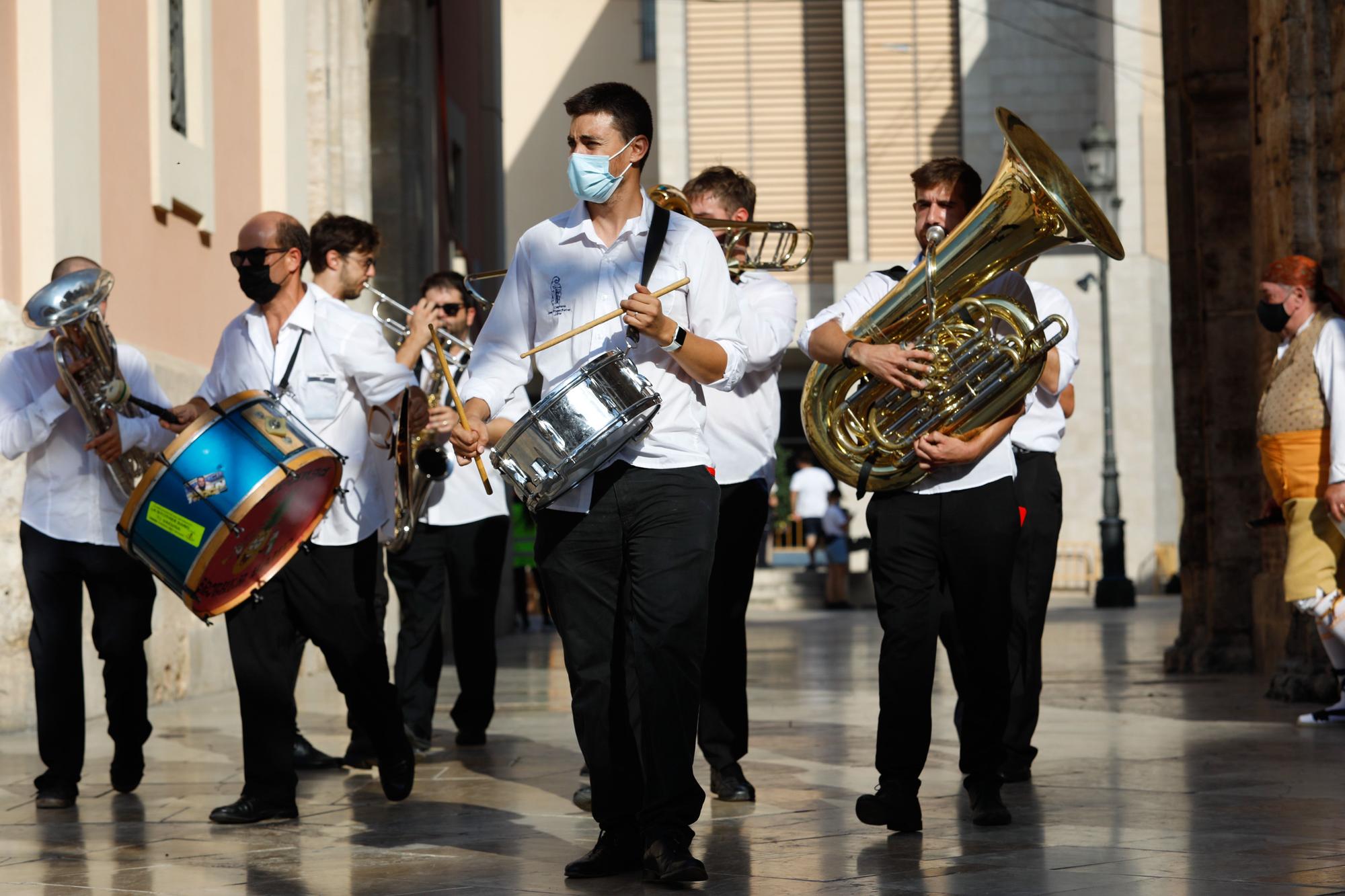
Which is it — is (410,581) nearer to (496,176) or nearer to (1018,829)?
(1018,829)

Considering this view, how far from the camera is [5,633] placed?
9.59 m

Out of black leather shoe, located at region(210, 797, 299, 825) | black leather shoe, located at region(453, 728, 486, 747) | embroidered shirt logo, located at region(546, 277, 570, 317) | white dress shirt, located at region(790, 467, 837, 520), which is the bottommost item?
white dress shirt, located at region(790, 467, 837, 520)

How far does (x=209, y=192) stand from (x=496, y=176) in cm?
1205

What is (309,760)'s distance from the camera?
843 cm

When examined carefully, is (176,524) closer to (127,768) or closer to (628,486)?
(127,768)

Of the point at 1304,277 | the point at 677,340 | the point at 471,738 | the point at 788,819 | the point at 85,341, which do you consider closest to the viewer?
the point at 677,340

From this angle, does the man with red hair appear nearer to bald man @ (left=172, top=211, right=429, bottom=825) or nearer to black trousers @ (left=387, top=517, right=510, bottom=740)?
black trousers @ (left=387, top=517, right=510, bottom=740)

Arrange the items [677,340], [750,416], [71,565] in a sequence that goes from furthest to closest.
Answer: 1. [71,565]
2. [750,416]
3. [677,340]

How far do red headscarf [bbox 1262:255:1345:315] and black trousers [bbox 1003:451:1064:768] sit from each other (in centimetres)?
214

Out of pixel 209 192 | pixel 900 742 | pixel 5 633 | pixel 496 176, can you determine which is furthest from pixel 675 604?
pixel 496 176

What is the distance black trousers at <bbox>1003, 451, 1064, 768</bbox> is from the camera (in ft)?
24.0

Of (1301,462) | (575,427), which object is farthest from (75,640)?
(1301,462)

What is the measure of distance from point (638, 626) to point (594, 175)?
1.21 metres

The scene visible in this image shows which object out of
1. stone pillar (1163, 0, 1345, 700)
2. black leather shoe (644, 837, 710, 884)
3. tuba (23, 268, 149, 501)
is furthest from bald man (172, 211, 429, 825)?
stone pillar (1163, 0, 1345, 700)
